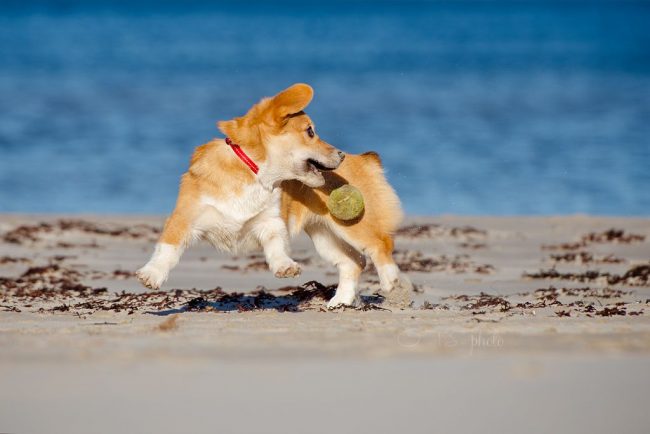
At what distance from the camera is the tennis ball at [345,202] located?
6480 mm

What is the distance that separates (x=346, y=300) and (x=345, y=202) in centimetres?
69

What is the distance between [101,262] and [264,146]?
3335 millimetres

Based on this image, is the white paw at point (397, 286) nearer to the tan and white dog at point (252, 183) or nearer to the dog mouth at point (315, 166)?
the tan and white dog at point (252, 183)

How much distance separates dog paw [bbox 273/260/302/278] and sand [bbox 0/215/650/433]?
0.25m

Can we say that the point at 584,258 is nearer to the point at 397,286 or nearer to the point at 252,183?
the point at 397,286

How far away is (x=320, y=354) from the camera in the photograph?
3924mm

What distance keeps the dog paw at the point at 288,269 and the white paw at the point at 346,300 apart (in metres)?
0.83

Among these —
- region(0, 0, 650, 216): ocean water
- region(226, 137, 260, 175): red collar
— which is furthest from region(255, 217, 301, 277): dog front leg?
region(0, 0, 650, 216): ocean water

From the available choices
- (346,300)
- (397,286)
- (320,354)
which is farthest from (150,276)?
(320,354)

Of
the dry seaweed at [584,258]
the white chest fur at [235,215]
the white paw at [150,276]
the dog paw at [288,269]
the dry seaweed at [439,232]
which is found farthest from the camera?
the dry seaweed at [439,232]

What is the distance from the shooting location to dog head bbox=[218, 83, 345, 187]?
6.03m

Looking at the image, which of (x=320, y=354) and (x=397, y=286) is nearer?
(x=320, y=354)

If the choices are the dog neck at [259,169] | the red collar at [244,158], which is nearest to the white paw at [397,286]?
the dog neck at [259,169]

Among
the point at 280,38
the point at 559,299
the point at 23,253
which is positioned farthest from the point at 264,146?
the point at 280,38
